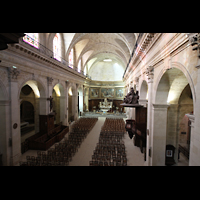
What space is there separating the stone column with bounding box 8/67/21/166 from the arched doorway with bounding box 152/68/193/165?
8347mm

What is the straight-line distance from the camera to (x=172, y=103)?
7.03 meters

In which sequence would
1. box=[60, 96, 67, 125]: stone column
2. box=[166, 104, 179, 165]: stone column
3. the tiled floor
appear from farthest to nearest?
box=[60, 96, 67, 125]: stone column, the tiled floor, box=[166, 104, 179, 165]: stone column

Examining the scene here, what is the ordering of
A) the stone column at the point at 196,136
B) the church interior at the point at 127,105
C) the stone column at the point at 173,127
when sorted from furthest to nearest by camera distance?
1. the stone column at the point at 173,127
2. the church interior at the point at 127,105
3. the stone column at the point at 196,136

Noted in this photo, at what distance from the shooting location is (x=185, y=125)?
9273 mm

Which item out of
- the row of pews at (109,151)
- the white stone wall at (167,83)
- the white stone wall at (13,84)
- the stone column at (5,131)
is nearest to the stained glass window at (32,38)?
the white stone wall at (13,84)

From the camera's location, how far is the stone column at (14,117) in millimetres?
7680

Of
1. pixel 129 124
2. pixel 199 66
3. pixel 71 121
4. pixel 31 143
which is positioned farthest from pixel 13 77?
pixel 71 121

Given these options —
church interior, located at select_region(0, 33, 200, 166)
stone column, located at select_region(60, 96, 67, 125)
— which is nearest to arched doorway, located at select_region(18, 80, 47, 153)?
church interior, located at select_region(0, 33, 200, 166)

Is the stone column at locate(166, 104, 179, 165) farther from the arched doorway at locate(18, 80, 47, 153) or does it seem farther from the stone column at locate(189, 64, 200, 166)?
the arched doorway at locate(18, 80, 47, 153)

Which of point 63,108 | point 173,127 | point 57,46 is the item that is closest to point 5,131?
point 63,108

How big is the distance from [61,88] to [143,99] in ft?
31.6

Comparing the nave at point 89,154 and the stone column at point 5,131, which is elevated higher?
the stone column at point 5,131

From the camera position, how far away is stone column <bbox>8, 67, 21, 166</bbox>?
7.68m

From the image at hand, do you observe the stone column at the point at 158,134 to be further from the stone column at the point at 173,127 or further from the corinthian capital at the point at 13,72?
the corinthian capital at the point at 13,72
